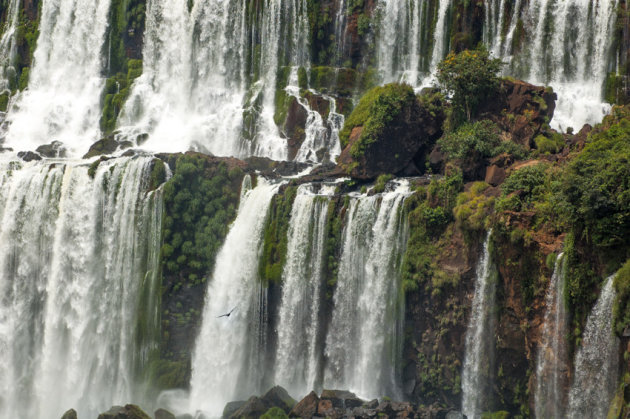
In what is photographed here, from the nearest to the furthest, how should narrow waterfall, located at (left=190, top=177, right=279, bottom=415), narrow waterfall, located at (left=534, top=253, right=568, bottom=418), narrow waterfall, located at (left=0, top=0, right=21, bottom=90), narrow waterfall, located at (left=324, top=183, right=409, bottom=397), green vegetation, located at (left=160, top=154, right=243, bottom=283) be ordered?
narrow waterfall, located at (left=534, top=253, right=568, bottom=418) → narrow waterfall, located at (left=324, top=183, right=409, bottom=397) → narrow waterfall, located at (left=190, top=177, right=279, bottom=415) → green vegetation, located at (left=160, top=154, right=243, bottom=283) → narrow waterfall, located at (left=0, top=0, right=21, bottom=90)

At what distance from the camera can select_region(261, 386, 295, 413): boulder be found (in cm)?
3325

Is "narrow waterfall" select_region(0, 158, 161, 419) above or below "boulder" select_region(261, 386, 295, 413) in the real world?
above

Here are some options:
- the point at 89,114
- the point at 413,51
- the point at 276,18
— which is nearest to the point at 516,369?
the point at 413,51

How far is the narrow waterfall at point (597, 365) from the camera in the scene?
24156 millimetres

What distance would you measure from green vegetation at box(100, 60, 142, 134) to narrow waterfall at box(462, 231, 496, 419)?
1241 inches

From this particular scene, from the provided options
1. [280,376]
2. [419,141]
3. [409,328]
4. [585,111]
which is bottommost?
[280,376]

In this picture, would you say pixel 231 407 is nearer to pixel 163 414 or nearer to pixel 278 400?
pixel 278 400

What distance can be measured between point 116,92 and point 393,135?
24857 mm

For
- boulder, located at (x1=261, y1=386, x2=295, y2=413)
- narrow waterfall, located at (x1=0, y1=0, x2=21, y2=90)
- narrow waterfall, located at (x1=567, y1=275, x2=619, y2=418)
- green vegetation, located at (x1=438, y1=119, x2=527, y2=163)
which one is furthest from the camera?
narrow waterfall, located at (x1=0, y1=0, x2=21, y2=90)

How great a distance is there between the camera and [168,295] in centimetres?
3984

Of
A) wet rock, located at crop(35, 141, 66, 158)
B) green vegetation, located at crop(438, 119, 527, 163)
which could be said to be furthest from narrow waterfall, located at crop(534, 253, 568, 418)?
wet rock, located at crop(35, 141, 66, 158)

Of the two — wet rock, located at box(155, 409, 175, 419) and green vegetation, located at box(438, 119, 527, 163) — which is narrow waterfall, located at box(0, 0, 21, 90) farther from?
green vegetation, located at box(438, 119, 527, 163)

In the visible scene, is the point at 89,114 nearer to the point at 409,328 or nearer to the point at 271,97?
the point at 271,97

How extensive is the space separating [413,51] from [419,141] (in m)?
13.1
